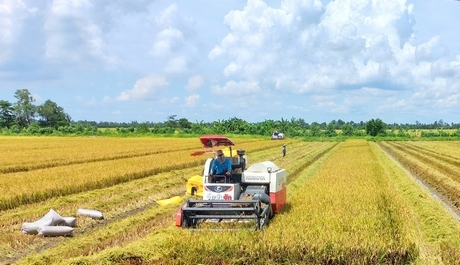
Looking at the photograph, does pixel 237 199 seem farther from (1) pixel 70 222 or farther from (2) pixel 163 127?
(2) pixel 163 127

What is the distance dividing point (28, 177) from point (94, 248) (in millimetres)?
9916

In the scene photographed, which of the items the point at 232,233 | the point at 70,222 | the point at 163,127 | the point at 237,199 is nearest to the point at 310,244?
the point at 232,233

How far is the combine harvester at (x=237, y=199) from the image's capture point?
8.85 meters

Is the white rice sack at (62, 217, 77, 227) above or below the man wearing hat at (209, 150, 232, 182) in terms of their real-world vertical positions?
below

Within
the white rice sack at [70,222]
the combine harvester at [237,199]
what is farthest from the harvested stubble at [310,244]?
the white rice sack at [70,222]

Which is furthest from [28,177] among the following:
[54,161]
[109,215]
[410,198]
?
[410,198]

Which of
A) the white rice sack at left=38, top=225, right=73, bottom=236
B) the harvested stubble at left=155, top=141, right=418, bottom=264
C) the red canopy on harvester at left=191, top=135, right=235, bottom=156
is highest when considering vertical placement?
the red canopy on harvester at left=191, top=135, right=235, bottom=156

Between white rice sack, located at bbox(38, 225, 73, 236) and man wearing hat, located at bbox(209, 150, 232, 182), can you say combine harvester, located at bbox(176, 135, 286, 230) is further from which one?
white rice sack, located at bbox(38, 225, 73, 236)

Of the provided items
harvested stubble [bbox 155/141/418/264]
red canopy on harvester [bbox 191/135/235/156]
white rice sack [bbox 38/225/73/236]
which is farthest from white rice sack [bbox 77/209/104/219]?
harvested stubble [bbox 155/141/418/264]

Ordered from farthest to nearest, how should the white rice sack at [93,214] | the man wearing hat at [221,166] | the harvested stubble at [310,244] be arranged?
the white rice sack at [93,214]
the man wearing hat at [221,166]
the harvested stubble at [310,244]

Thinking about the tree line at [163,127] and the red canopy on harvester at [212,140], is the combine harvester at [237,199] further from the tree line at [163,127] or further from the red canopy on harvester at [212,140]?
the tree line at [163,127]

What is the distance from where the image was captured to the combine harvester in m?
8.85

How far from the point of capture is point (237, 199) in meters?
9.76

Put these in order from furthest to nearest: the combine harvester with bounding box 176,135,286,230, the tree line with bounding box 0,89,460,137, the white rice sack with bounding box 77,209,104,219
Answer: the tree line with bounding box 0,89,460,137 < the white rice sack with bounding box 77,209,104,219 < the combine harvester with bounding box 176,135,286,230
